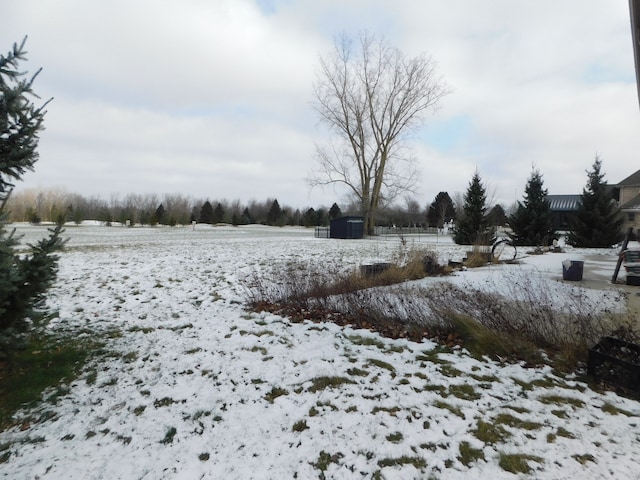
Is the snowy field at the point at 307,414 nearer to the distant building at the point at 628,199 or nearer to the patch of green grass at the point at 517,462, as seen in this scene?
the patch of green grass at the point at 517,462

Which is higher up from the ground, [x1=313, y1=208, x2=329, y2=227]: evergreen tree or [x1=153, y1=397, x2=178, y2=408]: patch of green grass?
[x1=313, y1=208, x2=329, y2=227]: evergreen tree

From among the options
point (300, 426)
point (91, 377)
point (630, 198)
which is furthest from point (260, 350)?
point (630, 198)

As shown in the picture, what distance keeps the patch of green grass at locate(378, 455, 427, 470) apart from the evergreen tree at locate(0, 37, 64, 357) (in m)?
3.52

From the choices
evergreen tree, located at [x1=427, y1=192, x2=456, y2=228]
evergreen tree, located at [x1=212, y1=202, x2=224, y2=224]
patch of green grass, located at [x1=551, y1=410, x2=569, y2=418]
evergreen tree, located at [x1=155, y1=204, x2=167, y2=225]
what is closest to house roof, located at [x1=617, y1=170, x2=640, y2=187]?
evergreen tree, located at [x1=427, y1=192, x2=456, y2=228]

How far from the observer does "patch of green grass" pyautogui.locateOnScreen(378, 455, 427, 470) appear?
2.54 metres

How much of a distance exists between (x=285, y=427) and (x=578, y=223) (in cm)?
2331

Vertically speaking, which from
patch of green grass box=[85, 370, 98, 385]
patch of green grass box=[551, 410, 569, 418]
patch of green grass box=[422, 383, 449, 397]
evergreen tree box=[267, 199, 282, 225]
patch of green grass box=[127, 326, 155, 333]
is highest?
evergreen tree box=[267, 199, 282, 225]

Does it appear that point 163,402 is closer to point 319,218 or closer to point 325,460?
point 325,460

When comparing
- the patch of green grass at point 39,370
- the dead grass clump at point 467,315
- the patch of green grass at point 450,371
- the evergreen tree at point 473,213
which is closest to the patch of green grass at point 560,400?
the dead grass clump at point 467,315

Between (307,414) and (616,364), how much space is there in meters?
3.25

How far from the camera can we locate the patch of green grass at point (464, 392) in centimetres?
337

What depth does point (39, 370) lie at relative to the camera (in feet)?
12.7

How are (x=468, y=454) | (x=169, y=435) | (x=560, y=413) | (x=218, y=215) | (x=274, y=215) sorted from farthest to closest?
(x=274, y=215), (x=218, y=215), (x=560, y=413), (x=169, y=435), (x=468, y=454)

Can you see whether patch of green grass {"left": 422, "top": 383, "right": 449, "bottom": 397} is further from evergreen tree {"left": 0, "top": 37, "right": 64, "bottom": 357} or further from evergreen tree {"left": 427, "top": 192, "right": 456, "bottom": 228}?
evergreen tree {"left": 427, "top": 192, "right": 456, "bottom": 228}
